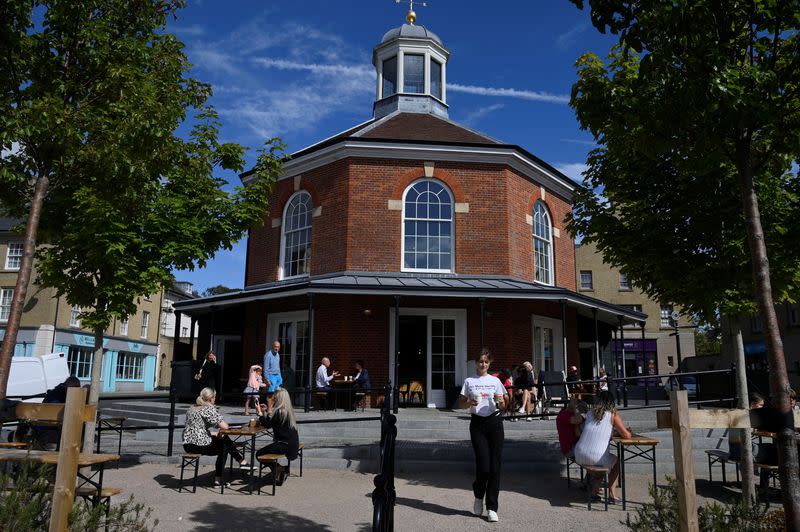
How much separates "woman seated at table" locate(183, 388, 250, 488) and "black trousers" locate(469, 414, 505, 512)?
3742 millimetres

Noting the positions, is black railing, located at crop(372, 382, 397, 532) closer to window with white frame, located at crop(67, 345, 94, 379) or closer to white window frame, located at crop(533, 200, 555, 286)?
white window frame, located at crop(533, 200, 555, 286)

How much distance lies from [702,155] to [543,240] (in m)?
13.2

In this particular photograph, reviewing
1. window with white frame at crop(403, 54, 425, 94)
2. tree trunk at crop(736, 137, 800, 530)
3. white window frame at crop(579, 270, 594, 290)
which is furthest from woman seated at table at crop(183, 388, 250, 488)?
white window frame at crop(579, 270, 594, 290)

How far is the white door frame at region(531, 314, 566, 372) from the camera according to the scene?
1727 centimetres

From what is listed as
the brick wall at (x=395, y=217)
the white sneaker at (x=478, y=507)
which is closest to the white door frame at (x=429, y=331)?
the brick wall at (x=395, y=217)

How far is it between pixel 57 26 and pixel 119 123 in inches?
54.8

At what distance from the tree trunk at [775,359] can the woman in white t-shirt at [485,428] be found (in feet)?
10.2

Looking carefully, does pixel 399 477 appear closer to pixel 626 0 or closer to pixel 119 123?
pixel 119 123

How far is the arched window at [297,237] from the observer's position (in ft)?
58.9

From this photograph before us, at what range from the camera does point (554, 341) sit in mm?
18438

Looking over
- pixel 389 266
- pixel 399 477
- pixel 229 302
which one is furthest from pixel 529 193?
pixel 399 477

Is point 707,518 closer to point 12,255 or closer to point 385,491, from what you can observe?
point 385,491

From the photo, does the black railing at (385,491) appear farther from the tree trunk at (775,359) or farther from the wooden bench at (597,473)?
the wooden bench at (597,473)

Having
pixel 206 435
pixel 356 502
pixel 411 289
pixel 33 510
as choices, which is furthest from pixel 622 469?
pixel 411 289
